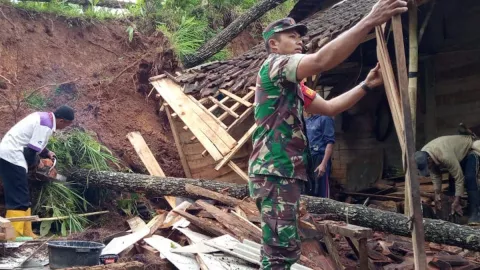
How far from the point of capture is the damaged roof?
7.86 metres

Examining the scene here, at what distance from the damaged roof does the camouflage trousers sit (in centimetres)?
436

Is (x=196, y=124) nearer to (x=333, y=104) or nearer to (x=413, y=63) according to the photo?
(x=413, y=63)

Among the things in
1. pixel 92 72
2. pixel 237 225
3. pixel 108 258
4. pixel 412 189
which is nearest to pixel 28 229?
pixel 108 258

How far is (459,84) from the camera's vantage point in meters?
9.48

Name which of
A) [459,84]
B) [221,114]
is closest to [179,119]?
[221,114]

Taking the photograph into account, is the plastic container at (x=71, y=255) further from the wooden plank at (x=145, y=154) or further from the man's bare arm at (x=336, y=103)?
the wooden plank at (x=145, y=154)

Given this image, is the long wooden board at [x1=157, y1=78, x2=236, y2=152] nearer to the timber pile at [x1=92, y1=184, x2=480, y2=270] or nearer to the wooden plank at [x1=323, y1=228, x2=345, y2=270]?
the timber pile at [x1=92, y1=184, x2=480, y2=270]

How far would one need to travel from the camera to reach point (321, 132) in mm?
7863

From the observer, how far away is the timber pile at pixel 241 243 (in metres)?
5.16

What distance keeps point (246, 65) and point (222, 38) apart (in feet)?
13.5

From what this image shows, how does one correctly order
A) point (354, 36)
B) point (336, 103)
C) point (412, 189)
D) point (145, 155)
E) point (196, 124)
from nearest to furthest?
point (354, 36)
point (412, 189)
point (336, 103)
point (196, 124)
point (145, 155)

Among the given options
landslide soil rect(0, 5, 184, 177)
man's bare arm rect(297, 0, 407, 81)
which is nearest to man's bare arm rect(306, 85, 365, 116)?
man's bare arm rect(297, 0, 407, 81)

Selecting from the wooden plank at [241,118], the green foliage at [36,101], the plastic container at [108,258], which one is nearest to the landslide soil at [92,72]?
A: the green foliage at [36,101]

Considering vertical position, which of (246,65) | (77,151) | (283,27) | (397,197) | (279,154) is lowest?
(397,197)
